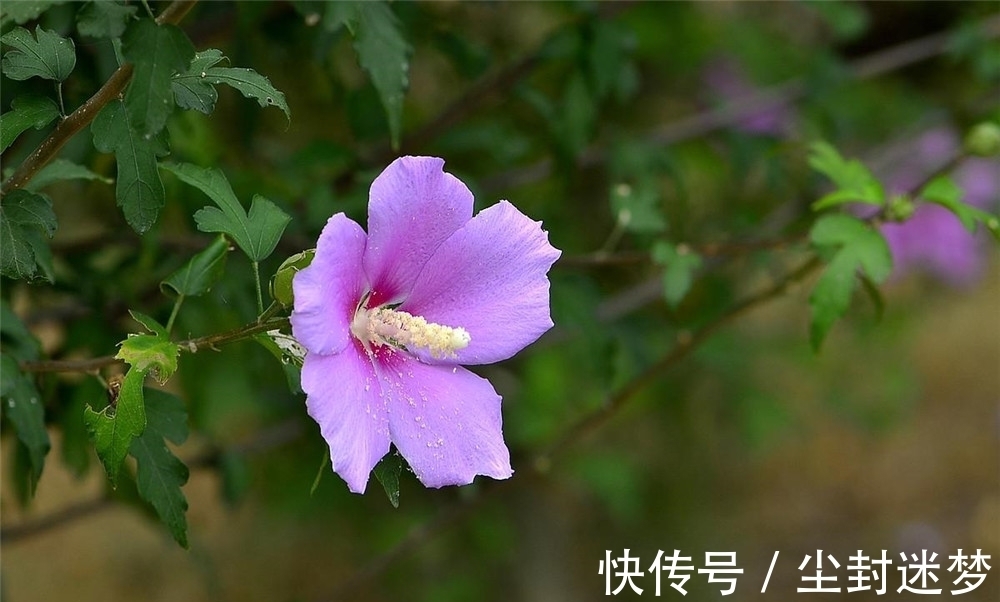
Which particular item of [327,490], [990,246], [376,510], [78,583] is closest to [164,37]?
[327,490]

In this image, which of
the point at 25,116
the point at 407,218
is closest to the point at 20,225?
the point at 25,116

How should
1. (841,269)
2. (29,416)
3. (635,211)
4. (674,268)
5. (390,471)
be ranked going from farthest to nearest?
(635,211), (674,268), (841,269), (29,416), (390,471)

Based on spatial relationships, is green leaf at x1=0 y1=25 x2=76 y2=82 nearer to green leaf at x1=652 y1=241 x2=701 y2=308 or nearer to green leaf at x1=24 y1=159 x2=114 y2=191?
green leaf at x1=24 y1=159 x2=114 y2=191

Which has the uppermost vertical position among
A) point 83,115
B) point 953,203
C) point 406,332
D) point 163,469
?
point 953,203

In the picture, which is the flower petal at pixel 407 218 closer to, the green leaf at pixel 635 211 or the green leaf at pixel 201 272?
the green leaf at pixel 201 272

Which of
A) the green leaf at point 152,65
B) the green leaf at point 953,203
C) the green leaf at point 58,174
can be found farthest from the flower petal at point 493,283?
the green leaf at point 953,203

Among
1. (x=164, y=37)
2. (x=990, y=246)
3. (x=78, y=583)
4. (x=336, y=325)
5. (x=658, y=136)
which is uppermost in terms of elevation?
(x=990, y=246)

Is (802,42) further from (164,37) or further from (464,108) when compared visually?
(164,37)

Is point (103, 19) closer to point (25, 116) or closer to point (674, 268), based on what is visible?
point (25, 116)
